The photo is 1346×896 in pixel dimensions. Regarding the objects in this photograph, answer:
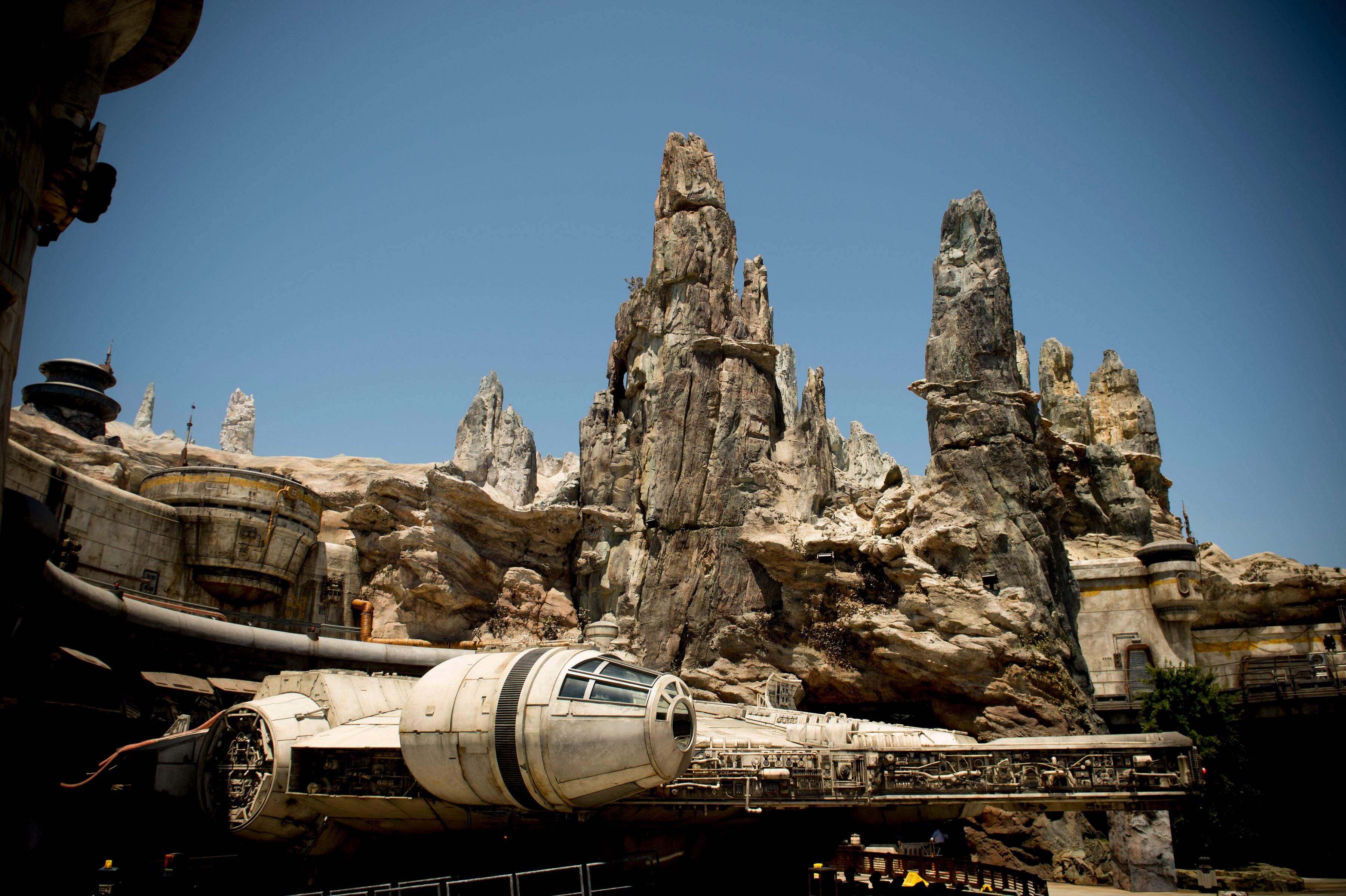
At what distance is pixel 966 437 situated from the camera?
3794 centimetres

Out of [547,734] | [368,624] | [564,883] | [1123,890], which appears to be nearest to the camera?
[547,734]

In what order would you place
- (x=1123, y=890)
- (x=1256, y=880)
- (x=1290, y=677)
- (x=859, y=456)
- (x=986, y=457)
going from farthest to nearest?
(x=859, y=456), (x=986, y=457), (x=1290, y=677), (x=1123, y=890), (x=1256, y=880)

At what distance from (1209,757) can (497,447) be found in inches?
2627

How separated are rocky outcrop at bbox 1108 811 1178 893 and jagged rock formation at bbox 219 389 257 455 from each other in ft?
310

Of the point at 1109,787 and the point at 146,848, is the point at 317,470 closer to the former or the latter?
the point at 146,848

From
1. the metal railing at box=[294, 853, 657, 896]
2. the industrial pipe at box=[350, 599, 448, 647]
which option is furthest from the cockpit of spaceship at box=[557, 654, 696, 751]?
the industrial pipe at box=[350, 599, 448, 647]

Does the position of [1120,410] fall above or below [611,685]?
above

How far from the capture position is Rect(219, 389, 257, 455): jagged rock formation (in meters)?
96.5

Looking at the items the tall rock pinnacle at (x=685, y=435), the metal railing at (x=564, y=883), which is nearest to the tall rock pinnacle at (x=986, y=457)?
the tall rock pinnacle at (x=685, y=435)

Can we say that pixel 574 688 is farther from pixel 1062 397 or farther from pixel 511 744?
pixel 1062 397

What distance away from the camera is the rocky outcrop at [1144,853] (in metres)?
25.4

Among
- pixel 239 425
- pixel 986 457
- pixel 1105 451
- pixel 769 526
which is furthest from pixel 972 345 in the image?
pixel 239 425

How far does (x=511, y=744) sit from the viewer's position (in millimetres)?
13070

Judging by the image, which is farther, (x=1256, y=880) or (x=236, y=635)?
(x=1256, y=880)
